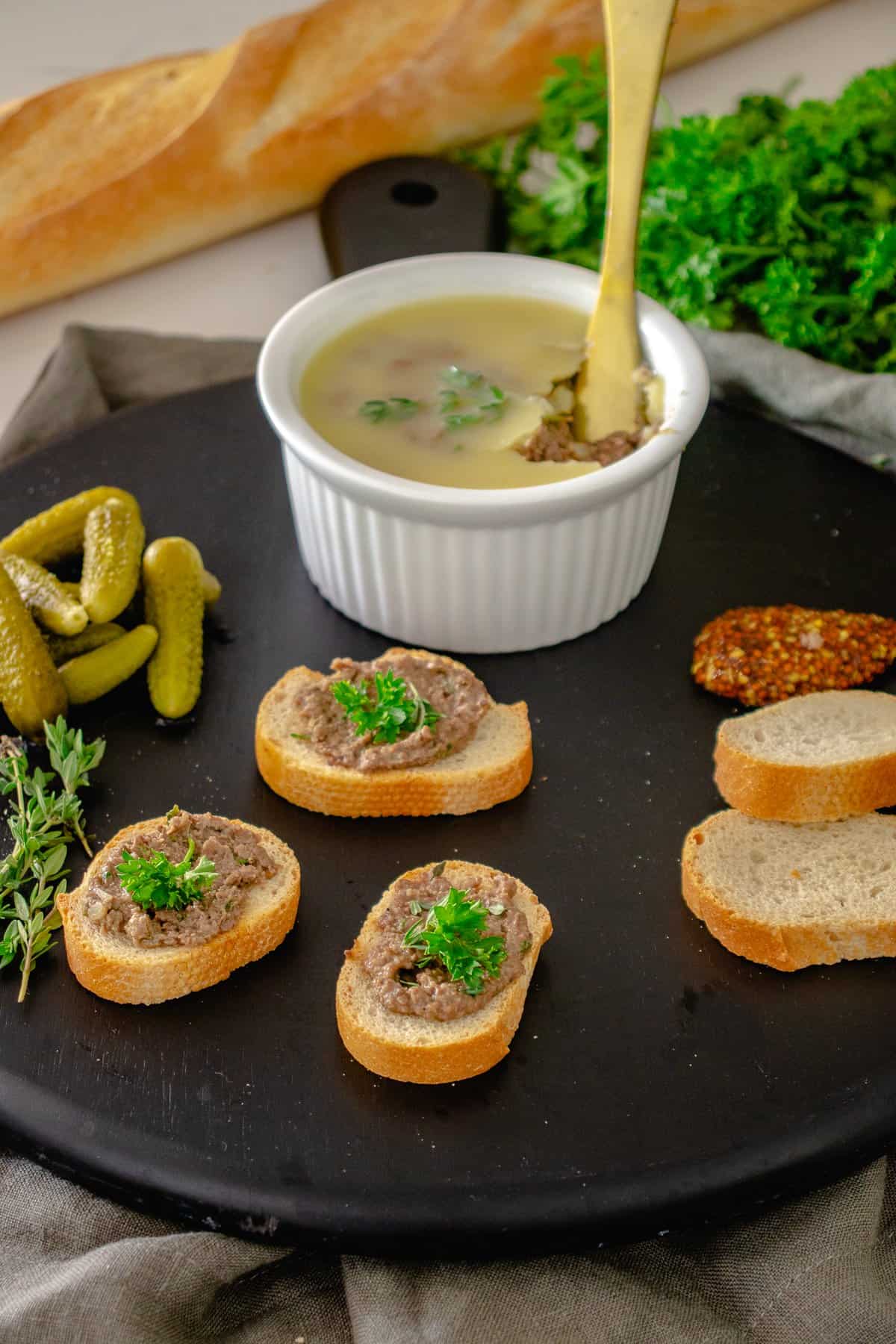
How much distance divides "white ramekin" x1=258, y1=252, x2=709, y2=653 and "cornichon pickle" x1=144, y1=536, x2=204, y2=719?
31 cm

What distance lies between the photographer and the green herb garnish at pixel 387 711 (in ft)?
9.18

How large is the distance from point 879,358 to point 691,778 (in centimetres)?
149

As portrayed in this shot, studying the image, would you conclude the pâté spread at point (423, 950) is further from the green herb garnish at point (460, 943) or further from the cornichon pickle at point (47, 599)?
the cornichon pickle at point (47, 599)

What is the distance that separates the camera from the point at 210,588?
3.26 m

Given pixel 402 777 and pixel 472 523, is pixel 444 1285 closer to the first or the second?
pixel 402 777

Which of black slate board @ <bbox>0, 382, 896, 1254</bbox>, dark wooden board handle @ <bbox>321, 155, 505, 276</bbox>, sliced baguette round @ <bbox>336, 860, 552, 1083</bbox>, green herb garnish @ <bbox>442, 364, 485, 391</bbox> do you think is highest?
green herb garnish @ <bbox>442, 364, 485, 391</bbox>

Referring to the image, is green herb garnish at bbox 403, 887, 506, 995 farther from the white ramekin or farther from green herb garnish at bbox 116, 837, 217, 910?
the white ramekin

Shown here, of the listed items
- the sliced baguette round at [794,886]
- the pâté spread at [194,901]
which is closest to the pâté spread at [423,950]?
the pâté spread at [194,901]

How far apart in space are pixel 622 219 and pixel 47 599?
1.51 meters

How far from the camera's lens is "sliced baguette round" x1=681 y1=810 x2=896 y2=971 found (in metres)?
2.56

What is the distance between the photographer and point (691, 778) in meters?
2.95

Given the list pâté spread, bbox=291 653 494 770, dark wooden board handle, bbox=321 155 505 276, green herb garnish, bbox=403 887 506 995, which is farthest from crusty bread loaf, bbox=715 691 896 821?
dark wooden board handle, bbox=321 155 505 276

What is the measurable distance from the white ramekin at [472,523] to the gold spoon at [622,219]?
0.08m

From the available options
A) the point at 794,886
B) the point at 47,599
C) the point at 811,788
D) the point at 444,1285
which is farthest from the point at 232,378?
the point at 444,1285
